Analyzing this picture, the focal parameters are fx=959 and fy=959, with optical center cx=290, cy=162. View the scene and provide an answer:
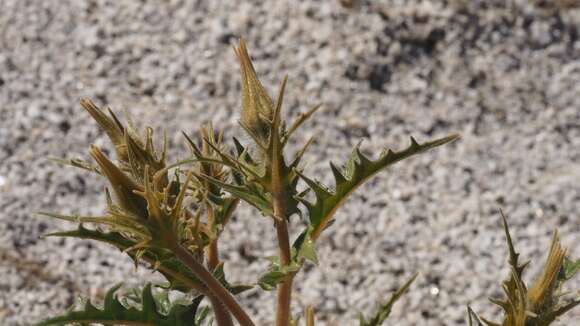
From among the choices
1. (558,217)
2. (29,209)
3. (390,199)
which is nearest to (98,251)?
(29,209)

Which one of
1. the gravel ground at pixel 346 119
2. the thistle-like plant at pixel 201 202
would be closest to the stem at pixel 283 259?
the thistle-like plant at pixel 201 202

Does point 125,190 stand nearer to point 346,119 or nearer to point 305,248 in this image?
point 305,248

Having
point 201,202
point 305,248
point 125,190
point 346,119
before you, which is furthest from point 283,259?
point 346,119

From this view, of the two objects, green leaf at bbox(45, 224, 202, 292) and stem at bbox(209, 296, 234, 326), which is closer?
green leaf at bbox(45, 224, 202, 292)

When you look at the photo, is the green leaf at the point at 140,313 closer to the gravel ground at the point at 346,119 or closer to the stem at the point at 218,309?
the stem at the point at 218,309

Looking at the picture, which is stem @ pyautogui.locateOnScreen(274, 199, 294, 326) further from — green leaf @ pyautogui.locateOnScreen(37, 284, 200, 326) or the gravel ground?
the gravel ground

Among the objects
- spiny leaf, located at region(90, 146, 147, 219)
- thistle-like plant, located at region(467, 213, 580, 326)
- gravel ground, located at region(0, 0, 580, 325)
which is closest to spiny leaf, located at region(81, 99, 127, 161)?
spiny leaf, located at region(90, 146, 147, 219)
